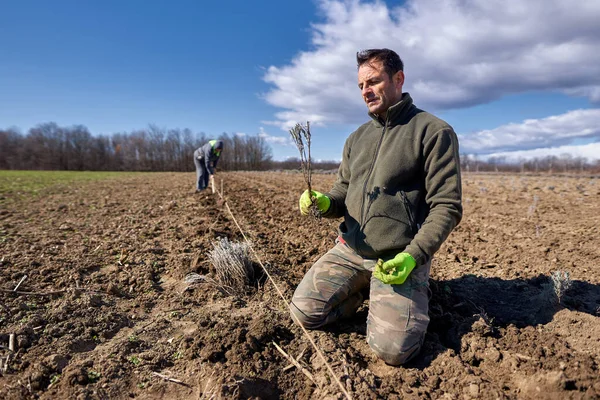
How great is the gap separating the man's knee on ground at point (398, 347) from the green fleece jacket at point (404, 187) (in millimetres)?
475

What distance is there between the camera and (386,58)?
2467mm

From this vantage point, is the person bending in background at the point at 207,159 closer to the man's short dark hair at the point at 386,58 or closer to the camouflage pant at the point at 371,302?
the camouflage pant at the point at 371,302

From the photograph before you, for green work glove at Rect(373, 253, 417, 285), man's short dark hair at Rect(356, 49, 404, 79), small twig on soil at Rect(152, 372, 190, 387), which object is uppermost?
man's short dark hair at Rect(356, 49, 404, 79)

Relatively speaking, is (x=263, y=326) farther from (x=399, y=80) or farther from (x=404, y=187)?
(x=399, y=80)

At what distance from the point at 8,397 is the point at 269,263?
89.8 inches

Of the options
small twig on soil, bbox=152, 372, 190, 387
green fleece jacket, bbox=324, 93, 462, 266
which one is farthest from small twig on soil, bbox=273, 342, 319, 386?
green fleece jacket, bbox=324, 93, 462, 266

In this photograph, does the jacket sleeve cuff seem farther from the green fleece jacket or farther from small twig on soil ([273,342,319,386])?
small twig on soil ([273,342,319,386])

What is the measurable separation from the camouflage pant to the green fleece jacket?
0.19 meters

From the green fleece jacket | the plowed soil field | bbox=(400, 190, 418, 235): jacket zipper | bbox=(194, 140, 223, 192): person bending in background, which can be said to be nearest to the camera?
the plowed soil field

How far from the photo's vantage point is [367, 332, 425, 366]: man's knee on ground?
216 cm

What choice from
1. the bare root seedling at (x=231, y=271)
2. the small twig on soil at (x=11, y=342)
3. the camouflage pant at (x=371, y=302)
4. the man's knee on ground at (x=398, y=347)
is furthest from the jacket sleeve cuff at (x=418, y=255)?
the small twig on soil at (x=11, y=342)

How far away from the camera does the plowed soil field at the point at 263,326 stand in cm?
200

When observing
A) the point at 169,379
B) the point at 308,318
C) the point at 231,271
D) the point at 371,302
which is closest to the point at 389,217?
the point at 371,302

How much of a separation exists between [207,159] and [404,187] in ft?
26.1
